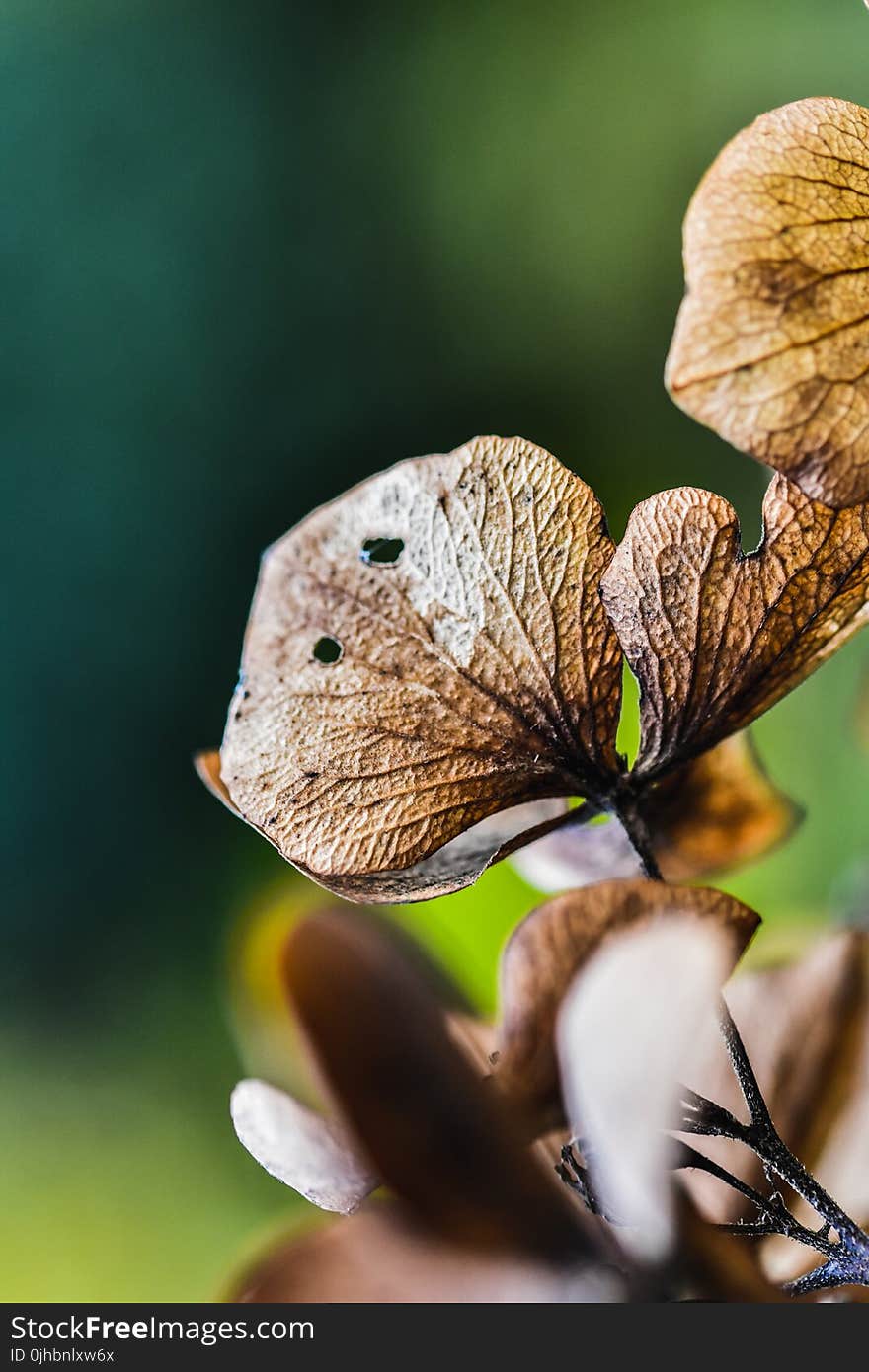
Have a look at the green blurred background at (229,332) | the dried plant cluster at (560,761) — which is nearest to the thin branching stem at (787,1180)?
the dried plant cluster at (560,761)

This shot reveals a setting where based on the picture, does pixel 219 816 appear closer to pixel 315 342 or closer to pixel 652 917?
pixel 315 342

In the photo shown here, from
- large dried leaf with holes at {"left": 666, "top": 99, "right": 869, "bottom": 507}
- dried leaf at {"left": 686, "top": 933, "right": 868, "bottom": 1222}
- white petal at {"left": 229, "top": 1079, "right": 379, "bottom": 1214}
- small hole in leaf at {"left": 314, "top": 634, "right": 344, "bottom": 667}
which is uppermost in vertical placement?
large dried leaf with holes at {"left": 666, "top": 99, "right": 869, "bottom": 507}

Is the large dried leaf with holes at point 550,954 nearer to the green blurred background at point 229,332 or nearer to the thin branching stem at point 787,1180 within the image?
the thin branching stem at point 787,1180

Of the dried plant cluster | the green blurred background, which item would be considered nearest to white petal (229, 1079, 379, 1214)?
the dried plant cluster

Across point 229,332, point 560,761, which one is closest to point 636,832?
point 560,761

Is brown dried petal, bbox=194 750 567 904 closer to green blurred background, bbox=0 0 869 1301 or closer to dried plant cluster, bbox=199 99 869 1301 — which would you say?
dried plant cluster, bbox=199 99 869 1301

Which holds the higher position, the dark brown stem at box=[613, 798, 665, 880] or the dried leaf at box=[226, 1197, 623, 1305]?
the dark brown stem at box=[613, 798, 665, 880]
